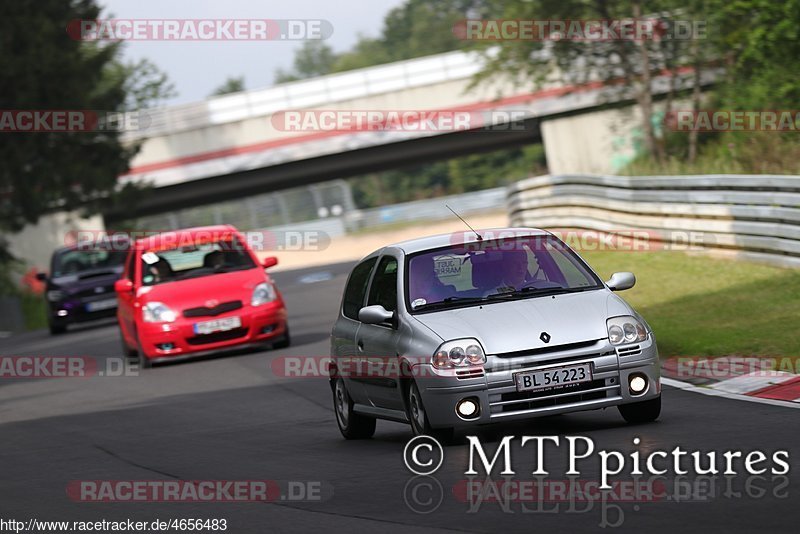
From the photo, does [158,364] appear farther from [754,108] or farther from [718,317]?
[754,108]

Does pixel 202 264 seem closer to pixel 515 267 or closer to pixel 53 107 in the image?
pixel 515 267

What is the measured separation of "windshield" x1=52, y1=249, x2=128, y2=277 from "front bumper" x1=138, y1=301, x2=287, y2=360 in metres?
11.4

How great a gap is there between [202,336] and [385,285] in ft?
27.5

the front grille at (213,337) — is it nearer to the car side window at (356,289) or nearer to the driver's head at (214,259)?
the driver's head at (214,259)

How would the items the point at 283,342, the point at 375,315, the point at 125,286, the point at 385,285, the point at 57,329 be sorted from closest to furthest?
the point at 375,315 → the point at 385,285 → the point at 283,342 → the point at 125,286 → the point at 57,329

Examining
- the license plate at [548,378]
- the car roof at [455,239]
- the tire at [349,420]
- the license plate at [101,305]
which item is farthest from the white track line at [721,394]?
the license plate at [101,305]

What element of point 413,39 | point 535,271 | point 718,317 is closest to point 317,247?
point 718,317

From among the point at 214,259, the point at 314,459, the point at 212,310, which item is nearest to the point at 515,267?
the point at 314,459

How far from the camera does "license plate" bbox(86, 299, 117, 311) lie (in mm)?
29533

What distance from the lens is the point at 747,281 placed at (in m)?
18.5

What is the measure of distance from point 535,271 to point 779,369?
8.46ft

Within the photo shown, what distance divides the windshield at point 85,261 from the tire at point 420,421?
68.2 feet

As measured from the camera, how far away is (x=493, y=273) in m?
10.4

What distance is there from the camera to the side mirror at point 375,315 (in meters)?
10.3
